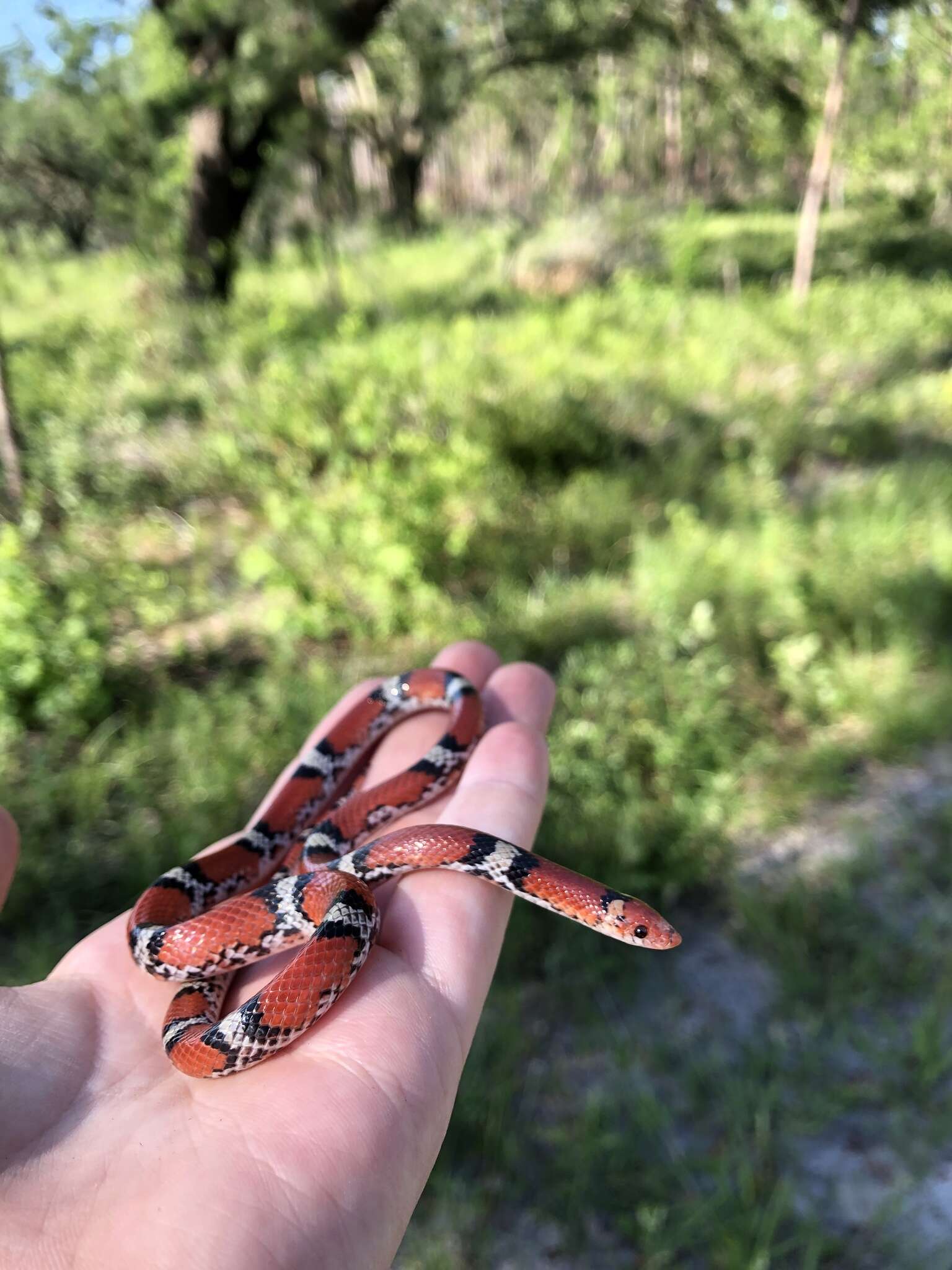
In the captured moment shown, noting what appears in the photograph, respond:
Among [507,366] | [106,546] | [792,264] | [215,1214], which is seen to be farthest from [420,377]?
[792,264]

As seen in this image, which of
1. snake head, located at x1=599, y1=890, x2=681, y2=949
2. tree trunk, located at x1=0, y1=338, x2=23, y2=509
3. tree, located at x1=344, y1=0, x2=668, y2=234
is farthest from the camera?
tree, located at x1=344, y1=0, x2=668, y2=234

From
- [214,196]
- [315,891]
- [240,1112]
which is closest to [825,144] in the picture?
[214,196]

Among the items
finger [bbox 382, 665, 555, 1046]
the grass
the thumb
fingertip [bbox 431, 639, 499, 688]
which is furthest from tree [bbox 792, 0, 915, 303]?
the thumb

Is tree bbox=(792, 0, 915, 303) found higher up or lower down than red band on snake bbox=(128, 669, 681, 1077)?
higher up

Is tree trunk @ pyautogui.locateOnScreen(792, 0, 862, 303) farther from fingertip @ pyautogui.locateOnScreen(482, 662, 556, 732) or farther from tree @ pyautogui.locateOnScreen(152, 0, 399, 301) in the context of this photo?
fingertip @ pyautogui.locateOnScreen(482, 662, 556, 732)

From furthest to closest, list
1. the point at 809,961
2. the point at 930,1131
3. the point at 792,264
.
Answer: the point at 792,264 < the point at 809,961 < the point at 930,1131

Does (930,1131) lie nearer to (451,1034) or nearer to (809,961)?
(809,961)

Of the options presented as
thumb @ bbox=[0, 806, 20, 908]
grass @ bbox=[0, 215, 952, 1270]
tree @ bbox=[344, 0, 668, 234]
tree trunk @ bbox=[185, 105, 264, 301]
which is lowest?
grass @ bbox=[0, 215, 952, 1270]
